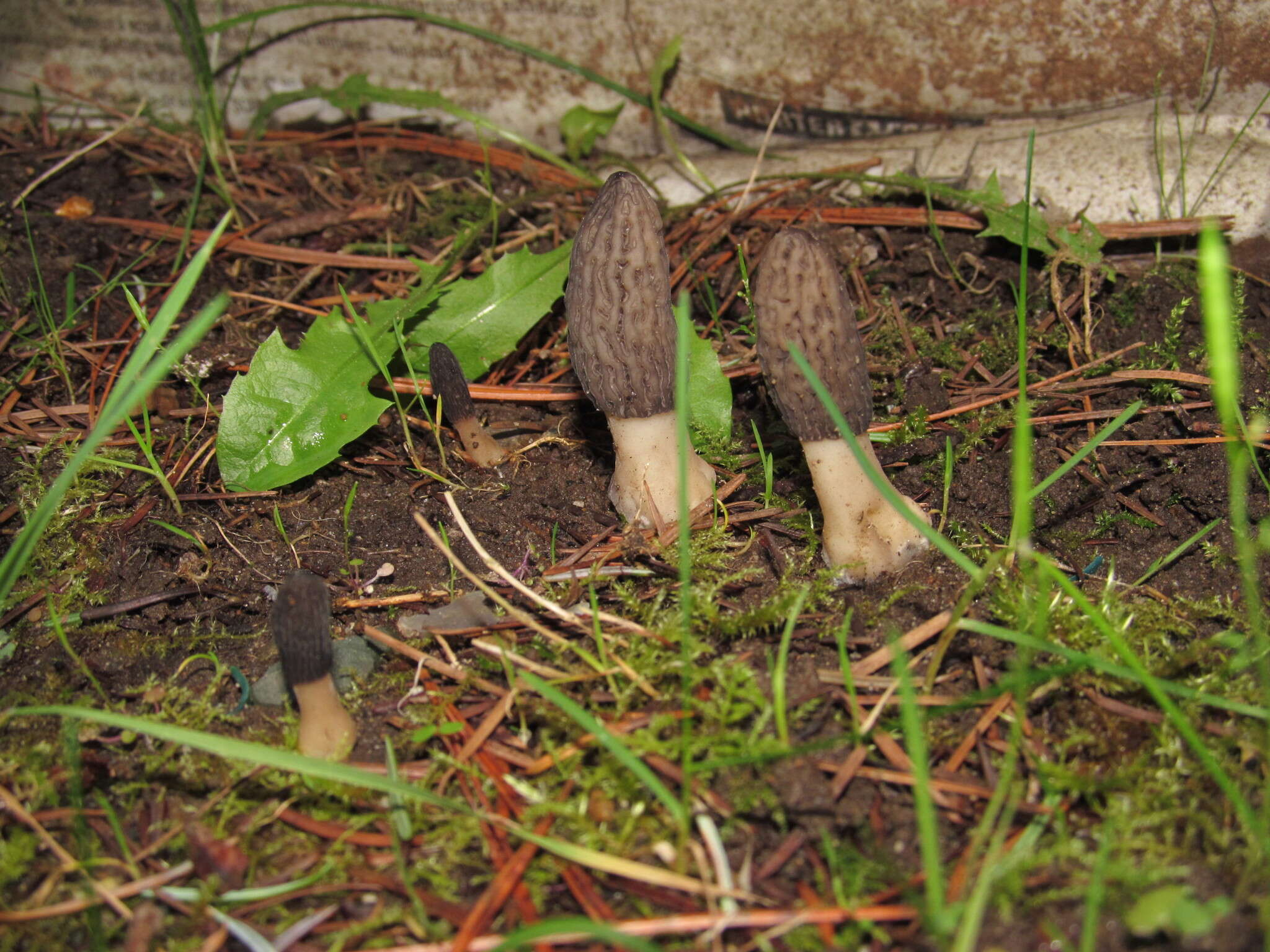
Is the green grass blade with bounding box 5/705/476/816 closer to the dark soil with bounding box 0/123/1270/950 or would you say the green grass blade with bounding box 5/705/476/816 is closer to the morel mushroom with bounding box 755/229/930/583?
the dark soil with bounding box 0/123/1270/950

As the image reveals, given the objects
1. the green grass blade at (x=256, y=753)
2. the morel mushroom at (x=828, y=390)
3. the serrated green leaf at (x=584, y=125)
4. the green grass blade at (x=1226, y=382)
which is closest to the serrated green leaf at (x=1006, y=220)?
the green grass blade at (x=1226, y=382)

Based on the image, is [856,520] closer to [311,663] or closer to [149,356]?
[311,663]

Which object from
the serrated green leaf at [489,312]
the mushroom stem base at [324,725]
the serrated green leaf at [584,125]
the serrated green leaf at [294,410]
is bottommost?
the mushroom stem base at [324,725]

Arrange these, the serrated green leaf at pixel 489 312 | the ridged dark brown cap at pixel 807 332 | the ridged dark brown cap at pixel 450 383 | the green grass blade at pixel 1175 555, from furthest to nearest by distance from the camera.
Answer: the serrated green leaf at pixel 489 312, the ridged dark brown cap at pixel 450 383, the green grass blade at pixel 1175 555, the ridged dark brown cap at pixel 807 332

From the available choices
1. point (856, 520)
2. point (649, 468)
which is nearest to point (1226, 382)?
point (856, 520)

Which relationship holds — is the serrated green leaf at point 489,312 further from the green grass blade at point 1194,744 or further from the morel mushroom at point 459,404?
the green grass blade at point 1194,744

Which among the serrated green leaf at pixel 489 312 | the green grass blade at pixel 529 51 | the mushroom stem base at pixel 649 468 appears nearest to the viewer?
the mushroom stem base at pixel 649 468

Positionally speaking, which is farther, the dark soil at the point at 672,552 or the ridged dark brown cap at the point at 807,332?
the ridged dark brown cap at the point at 807,332
